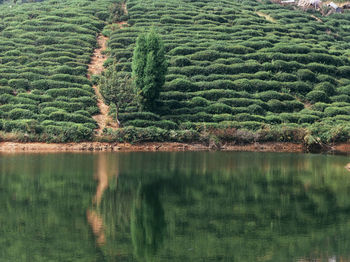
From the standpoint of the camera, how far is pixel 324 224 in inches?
816

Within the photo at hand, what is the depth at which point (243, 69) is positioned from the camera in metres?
58.8

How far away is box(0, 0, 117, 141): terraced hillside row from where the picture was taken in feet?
151

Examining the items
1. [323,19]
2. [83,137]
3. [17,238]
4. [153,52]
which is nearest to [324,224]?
[17,238]

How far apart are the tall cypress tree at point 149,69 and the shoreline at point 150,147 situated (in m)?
5.91

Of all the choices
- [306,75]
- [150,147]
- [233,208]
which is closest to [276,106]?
[306,75]

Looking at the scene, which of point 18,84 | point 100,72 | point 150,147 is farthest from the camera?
point 100,72

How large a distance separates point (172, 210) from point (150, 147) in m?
22.8

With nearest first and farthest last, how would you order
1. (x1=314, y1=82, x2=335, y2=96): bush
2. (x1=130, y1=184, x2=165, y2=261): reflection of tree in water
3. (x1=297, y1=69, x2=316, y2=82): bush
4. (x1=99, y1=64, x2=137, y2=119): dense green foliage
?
1. (x1=130, y1=184, x2=165, y2=261): reflection of tree in water
2. (x1=99, y1=64, x2=137, y2=119): dense green foliage
3. (x1=314, y1=82, x2=335, y2=96): bush
4. (x1=297, y1=69, x2=316, y2=82): bush

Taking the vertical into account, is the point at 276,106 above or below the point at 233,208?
below

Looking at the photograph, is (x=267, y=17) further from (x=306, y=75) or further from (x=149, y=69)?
(x=149, y=69)

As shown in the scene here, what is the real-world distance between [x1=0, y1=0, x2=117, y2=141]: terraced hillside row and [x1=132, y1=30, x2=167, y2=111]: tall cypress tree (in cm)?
538

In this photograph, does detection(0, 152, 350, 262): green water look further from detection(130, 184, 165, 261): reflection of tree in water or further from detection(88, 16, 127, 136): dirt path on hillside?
detection(88, 16, 127, 136): dirt path on hillside

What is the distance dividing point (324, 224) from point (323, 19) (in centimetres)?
7101

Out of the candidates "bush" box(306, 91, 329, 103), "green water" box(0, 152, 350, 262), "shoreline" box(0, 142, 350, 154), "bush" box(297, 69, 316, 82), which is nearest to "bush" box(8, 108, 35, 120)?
"shoreline" box(0, 142, 350, 154)
